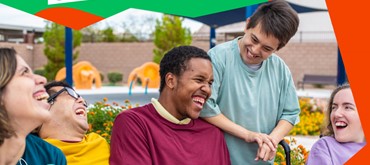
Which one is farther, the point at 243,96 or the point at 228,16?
the point at 228,16

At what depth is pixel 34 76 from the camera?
1729 millimetres

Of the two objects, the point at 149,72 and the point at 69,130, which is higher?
the point at 69,130

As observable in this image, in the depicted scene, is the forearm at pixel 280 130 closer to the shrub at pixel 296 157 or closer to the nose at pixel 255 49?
the nose at pixel 255 49

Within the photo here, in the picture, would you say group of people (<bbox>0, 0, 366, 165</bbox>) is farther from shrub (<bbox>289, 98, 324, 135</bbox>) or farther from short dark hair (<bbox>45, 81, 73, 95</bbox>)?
shrub (<bbox>289, 98, 324, 135</bbox>)

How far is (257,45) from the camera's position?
2.36 metres

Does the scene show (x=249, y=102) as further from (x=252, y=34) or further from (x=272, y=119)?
(x=252, y=34)

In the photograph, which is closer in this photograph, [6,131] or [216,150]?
[6,131]

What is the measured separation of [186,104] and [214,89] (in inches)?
9.1

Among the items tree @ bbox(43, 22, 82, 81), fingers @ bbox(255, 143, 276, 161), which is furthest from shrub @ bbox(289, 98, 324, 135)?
tree @ bbox(43, 22, 82, 81)

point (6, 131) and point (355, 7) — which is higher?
point (355, 7)

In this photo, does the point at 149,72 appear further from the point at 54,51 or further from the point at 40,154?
the point at 40,154

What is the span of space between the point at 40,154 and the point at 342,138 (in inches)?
59.8

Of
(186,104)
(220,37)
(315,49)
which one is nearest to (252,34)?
(186,104)

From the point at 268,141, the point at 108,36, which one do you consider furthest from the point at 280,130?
the point at 108,36
